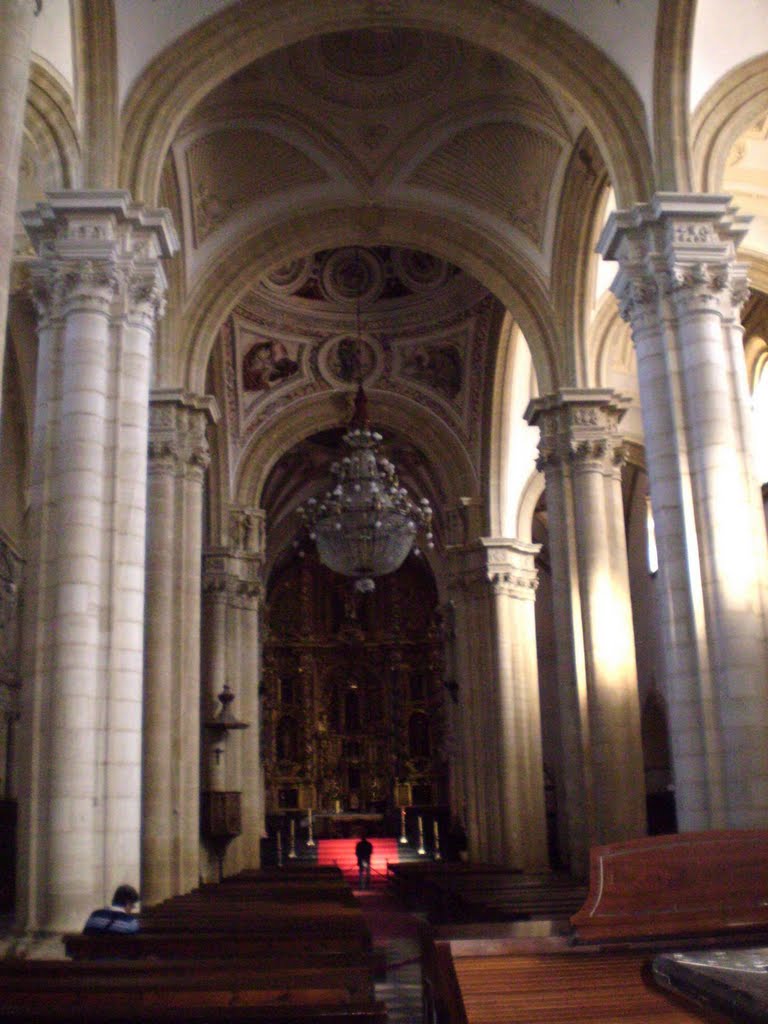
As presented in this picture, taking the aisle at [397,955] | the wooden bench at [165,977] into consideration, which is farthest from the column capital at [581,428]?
the wooden bench at [165,977]

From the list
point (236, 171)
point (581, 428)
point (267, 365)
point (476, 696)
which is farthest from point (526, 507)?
point (236, 171)

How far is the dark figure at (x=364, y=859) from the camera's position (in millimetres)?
22766

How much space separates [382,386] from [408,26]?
36.0ft

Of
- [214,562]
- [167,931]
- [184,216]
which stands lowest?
[167,931]

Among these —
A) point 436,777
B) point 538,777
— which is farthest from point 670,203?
point 436,777

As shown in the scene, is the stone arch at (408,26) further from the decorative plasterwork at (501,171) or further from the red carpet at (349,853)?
the red carpet at (349,853)

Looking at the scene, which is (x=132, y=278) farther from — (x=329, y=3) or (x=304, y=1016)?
(x=304, y=1016)

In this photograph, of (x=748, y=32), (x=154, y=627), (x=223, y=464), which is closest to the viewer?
(x=748, y=32)

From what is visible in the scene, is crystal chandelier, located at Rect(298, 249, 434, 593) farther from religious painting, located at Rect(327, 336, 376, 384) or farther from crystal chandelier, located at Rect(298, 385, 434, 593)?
religious painting, located at Rect(327, 336, 376, 384)

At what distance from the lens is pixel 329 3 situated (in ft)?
39.7

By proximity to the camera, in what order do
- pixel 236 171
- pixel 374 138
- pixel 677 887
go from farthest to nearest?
pixel 374 138 < pixel 236 171 < pixel 677 887

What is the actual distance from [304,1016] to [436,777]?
31.4m

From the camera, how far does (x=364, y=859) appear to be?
23.0 meters

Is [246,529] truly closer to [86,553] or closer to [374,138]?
[374,138]
